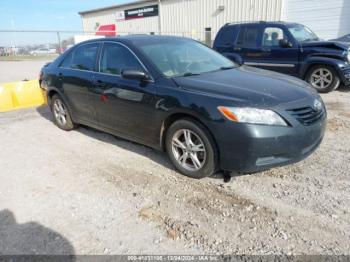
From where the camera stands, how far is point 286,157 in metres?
3.08

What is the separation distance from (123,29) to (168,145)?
30721mm

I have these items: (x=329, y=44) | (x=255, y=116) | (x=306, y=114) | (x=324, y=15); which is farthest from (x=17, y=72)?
(x=324, y=15)

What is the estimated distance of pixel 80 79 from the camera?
15.3ft

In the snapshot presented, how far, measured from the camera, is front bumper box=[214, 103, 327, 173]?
2.92 metres

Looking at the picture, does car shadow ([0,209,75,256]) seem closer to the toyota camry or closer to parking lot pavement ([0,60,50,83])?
the toyota camry

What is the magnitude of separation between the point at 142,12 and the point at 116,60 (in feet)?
89.4

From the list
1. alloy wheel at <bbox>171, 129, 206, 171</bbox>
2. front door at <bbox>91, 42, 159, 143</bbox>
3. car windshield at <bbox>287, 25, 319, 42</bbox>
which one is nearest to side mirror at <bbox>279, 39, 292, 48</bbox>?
car windshield at <bbox>287, 25, 319, 42</bbox>

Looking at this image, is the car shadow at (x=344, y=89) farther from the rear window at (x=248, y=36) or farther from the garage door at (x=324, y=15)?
the garage door at (x=324, y=15)

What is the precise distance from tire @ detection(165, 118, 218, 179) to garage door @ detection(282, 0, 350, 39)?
17521mm

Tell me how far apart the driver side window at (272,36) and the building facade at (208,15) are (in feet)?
37.7

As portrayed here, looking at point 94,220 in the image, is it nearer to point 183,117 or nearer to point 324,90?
point 183,117

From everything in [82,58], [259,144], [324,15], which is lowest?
[259,144]

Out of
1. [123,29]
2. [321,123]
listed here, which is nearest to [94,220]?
[321,123]

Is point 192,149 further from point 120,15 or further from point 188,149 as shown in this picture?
point 120,15
